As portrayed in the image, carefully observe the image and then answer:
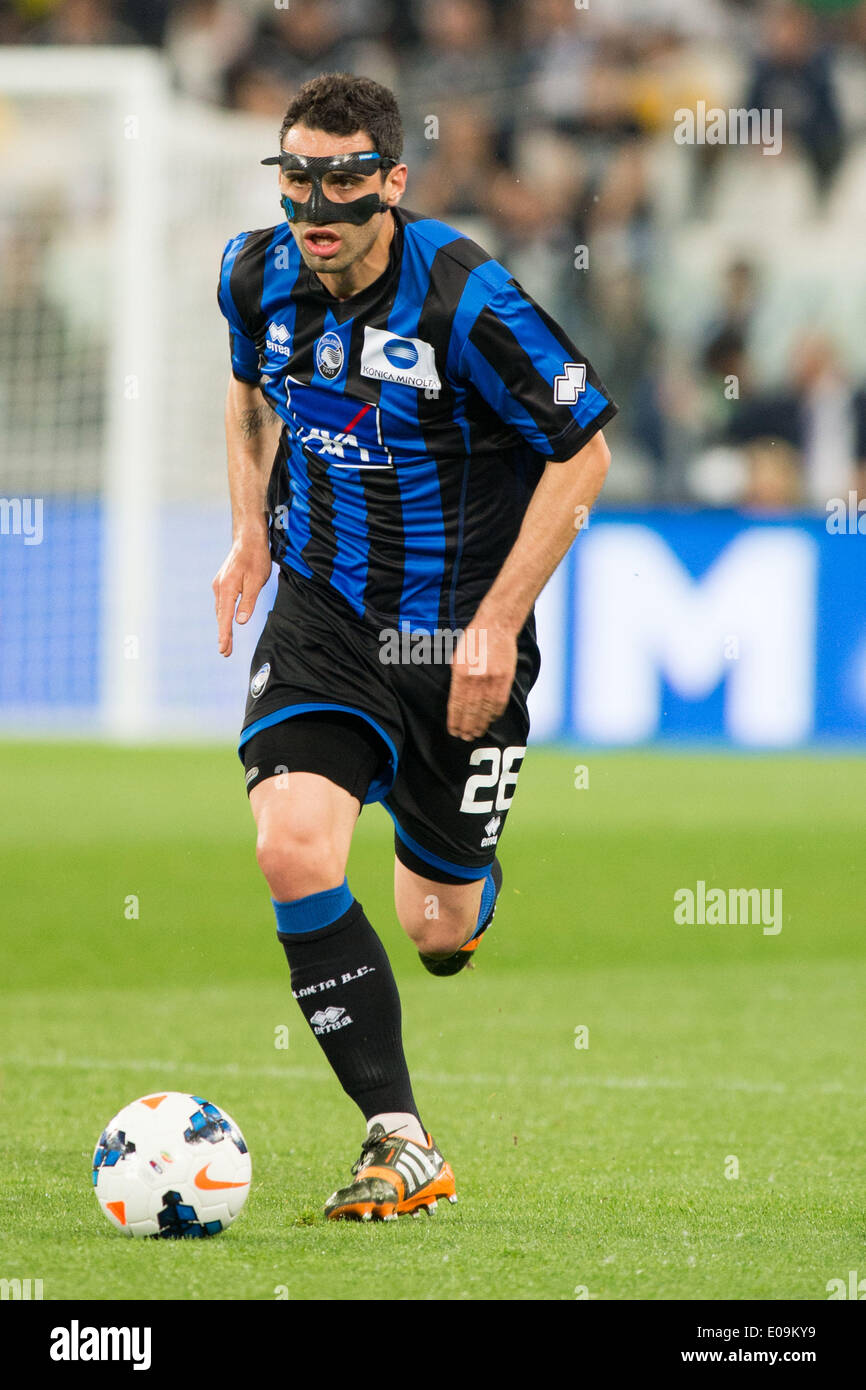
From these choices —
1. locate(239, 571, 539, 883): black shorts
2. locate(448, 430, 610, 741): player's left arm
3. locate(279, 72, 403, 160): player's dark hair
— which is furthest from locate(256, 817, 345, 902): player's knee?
locate(279, 72, 403, 160): player's dark hair

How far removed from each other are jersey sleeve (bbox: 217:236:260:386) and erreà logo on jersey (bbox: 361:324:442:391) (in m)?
0.39

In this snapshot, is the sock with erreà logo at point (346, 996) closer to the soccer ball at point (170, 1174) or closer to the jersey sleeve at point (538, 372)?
the soccer ball at point (170, 1174)

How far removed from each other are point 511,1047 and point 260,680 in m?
2.38

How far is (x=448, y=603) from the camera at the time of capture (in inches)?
184

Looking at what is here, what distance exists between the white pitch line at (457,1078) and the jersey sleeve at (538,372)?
88.7 inches

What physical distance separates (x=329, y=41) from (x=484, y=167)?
211cm

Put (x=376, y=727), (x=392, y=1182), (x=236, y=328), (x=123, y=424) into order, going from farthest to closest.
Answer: (x=123, y=424) < (x=236, y=328) < (x=376, y=727) < (x=392, y=1182)

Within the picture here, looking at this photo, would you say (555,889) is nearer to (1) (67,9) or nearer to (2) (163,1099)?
(2) (163,1099)

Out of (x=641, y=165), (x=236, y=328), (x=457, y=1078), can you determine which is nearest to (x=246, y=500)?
(x=236, y=328)

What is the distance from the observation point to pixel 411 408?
4527 millimetres

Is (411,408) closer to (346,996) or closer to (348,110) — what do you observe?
(348,110)

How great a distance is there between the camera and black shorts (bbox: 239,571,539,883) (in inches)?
173
